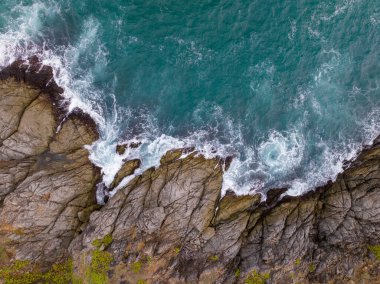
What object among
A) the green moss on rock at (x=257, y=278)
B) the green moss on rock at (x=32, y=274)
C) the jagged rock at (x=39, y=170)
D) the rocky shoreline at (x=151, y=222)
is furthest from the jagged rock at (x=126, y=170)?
the green moss on rock at (x=257, y=278)

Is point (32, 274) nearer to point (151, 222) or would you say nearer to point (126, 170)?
point (151, 222)

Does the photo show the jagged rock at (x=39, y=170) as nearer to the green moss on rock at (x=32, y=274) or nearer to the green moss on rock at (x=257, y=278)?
the green moss on rock at (x=32, y=274)

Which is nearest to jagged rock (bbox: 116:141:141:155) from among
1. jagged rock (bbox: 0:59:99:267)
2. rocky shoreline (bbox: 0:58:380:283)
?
jagged rock (bbox: 0:59:99:267)

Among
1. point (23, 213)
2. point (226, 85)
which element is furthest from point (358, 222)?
point (23, 213)

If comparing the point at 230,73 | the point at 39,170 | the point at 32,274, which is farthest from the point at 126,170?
the point at 230,73

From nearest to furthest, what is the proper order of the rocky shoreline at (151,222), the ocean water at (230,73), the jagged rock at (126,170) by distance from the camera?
the rocky shoreline at (151,222) < the jagged rock at (126,170) < the ocean water at (230,73)

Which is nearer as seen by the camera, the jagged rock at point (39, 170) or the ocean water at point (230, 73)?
the jagged rock at point (39, 170)

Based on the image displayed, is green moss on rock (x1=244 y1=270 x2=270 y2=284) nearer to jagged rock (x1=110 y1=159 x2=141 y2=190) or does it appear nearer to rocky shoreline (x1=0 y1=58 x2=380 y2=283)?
rocky shoreline (x1=0 y1=58 x2=380 y2=283)
